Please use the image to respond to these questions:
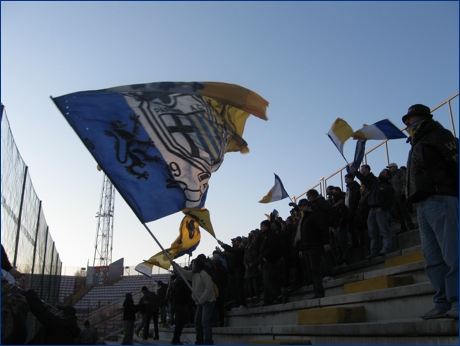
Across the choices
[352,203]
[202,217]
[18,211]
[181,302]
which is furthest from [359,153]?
[18,211]

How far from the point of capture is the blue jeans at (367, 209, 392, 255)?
8.88 metres

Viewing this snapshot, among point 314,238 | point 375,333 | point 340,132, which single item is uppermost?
point 340,132

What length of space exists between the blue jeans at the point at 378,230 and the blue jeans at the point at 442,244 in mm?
3931

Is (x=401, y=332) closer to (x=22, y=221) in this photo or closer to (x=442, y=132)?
(x=442, y=132)

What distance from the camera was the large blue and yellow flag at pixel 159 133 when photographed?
8383 millimetres

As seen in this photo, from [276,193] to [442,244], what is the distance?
957cm

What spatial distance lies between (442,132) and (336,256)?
5.91 meters

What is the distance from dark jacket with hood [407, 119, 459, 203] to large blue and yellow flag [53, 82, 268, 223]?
4451mm

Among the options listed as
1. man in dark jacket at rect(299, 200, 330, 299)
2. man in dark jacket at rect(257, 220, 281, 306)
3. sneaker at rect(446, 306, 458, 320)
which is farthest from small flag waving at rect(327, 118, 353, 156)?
sneaker at rect(446, 306, 458, 320)

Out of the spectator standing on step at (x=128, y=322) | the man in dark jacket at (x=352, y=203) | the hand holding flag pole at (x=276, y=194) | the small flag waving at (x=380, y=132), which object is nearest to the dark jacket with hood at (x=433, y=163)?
the small flag waving at (x=380, y=132)

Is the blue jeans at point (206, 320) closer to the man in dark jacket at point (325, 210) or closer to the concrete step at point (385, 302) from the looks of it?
the concrete step at point (385, 302)

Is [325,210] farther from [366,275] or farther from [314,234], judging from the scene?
[366,275]

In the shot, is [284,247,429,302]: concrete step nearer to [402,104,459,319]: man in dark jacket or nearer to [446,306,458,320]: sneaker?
[402,104,459,319]: man in dark jacket

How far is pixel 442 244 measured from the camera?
15.6 ft
